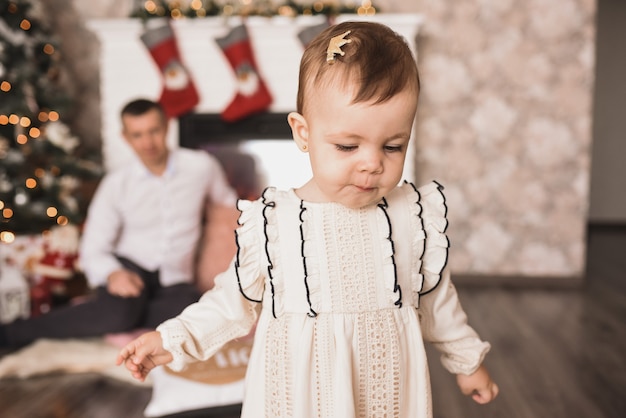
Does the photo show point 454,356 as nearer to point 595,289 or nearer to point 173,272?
point 173,272

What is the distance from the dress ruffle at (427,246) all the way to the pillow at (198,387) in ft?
3.63

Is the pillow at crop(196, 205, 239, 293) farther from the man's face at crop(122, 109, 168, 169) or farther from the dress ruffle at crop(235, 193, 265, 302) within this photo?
the dress ruffle at crop(235, 193, 265, 302)

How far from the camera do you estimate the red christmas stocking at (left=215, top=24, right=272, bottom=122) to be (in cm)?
347

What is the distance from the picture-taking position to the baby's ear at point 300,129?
962mm

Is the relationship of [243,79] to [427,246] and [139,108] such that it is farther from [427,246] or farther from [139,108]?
[427,246]

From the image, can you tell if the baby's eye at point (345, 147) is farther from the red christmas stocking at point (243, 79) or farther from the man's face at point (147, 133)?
the red christmas stocking at point (243, 79)

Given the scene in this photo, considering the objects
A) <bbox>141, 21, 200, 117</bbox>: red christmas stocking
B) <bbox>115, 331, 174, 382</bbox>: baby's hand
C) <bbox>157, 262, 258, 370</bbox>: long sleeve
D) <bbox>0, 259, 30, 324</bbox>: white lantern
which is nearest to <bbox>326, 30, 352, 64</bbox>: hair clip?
<bbox>157, 262, 258, 370</bbox>: long sleeve

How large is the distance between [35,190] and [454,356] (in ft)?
8.49

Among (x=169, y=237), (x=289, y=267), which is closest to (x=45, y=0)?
(x=169, y=237)

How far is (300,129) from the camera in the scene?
0.98 meters

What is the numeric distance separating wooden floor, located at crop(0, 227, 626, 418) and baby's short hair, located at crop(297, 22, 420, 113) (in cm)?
136

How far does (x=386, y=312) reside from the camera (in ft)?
3.36

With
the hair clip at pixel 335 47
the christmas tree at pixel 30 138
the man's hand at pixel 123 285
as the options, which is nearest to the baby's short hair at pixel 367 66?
the hair clip at pixel 335 47

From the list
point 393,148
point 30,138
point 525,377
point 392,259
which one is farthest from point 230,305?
point 30,138
